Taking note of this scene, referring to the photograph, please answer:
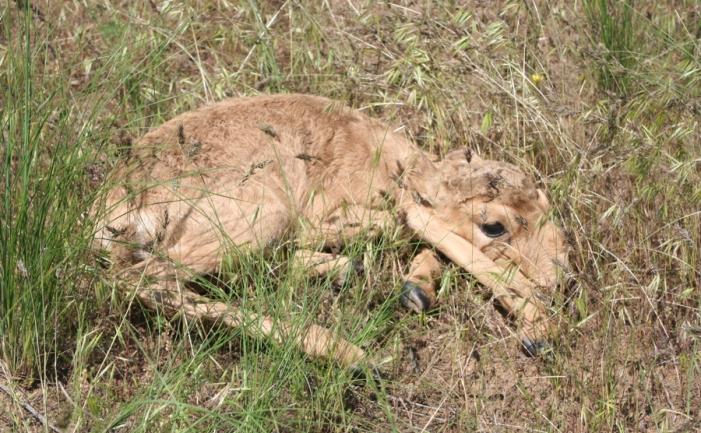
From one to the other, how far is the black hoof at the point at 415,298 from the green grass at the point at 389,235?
7cm

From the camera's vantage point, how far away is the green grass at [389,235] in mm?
3727

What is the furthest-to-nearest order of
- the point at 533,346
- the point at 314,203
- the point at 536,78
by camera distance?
1. the point at 536,78
2. the point at 314,203
3. the point at 533,346

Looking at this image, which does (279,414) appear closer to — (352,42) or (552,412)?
(552,412)

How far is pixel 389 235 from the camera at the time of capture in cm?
480

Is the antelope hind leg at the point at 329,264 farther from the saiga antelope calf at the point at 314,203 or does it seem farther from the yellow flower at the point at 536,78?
the yellow flower at the point at 536,78

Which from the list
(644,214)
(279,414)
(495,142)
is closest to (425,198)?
(495,142)

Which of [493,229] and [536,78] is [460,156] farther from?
[536,78]

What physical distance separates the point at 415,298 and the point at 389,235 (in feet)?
1.12

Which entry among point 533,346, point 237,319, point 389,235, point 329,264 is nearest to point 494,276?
point 533,346

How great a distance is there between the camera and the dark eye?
4.92 m

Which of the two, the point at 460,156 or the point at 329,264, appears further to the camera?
the point at 460,156

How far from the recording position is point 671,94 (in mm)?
4898

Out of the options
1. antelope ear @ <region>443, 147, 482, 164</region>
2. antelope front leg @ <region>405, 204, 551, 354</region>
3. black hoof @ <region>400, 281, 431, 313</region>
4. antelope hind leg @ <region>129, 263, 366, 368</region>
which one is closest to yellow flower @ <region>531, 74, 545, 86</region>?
antelope ear @ <region>443, 147, 482, 164</region>

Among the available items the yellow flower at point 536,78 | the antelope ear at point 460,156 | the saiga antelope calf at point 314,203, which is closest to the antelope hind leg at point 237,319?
the saiga antelope calf at point 314,203
